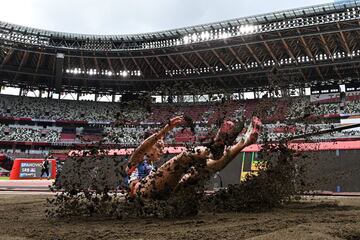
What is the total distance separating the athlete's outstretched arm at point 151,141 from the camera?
25.4 feet

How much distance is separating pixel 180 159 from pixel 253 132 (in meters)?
1.62

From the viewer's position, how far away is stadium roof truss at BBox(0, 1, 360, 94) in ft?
125

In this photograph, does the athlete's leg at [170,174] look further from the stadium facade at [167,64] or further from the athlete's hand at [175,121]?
the stadium facade at [167,64]

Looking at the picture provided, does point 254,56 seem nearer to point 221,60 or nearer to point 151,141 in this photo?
point 221,60

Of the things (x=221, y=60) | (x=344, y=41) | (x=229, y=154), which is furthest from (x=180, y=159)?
(x=221, y=60)

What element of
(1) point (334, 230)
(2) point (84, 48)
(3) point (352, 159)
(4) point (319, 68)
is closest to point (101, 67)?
(2) point (84, 48)

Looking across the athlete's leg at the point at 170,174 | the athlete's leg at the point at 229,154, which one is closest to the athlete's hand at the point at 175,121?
the athlete's leg at the point at 170,174

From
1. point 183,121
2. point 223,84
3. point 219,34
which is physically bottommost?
point 183,121

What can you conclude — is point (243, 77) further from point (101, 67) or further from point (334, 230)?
point (334, 230)

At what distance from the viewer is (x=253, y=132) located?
7.33 meters

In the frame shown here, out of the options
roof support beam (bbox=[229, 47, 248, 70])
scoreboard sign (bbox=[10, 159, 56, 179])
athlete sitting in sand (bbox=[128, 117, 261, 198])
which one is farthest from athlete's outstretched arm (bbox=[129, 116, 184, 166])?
roof support beam (bbox=[229, 47, 248, 70])

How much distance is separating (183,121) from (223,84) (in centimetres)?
4467

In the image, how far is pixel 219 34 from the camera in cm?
4266

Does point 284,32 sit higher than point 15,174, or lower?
higher
